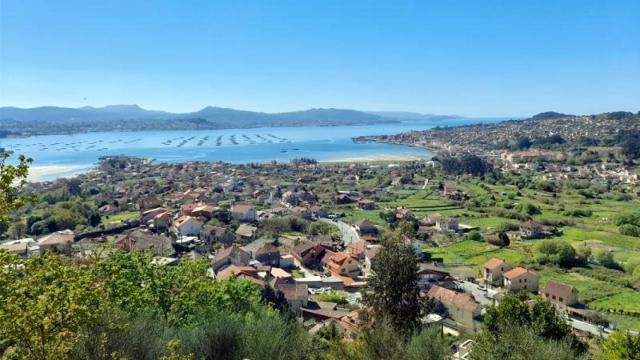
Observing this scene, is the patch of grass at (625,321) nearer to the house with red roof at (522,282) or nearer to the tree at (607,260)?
the house with red roof at (522,282)

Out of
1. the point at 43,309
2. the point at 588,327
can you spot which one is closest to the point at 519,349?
the point at 43,309

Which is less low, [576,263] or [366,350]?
[366,350]

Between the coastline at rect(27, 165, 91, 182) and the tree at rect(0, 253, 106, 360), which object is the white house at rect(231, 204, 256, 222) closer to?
the tree at rect(0, 253, 106, 360)

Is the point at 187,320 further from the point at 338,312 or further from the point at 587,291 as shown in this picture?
the point at 587,291

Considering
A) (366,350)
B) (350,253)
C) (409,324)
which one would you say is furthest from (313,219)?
(366,350)

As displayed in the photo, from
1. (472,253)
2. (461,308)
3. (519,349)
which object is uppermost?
(519,349)

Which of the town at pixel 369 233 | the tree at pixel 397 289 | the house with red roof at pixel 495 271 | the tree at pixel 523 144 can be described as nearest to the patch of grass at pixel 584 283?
the town at pixel 369 233

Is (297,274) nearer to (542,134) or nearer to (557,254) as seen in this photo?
(557,254)
